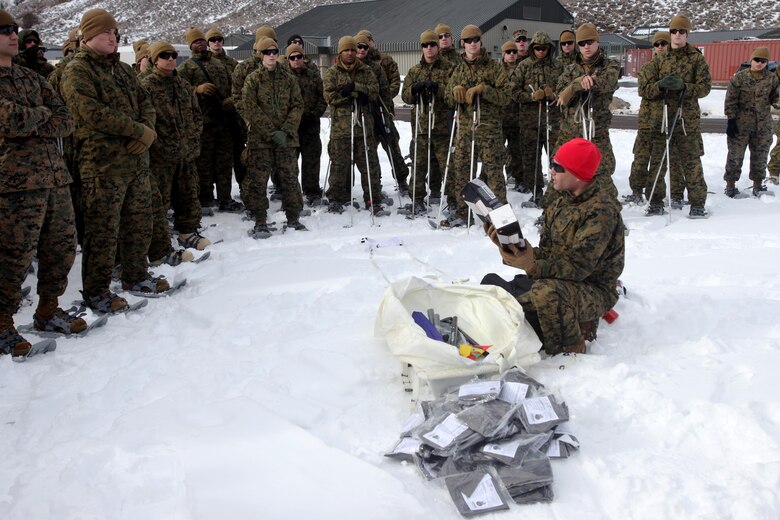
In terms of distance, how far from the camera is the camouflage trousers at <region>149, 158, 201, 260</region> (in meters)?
6.01

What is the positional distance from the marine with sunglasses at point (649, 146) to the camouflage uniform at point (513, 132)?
1412mm

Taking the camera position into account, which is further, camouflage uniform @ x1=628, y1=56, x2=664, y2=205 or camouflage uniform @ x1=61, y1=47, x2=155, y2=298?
camouflage uniform @ x1=628, y1=56, x2=664, y2=205

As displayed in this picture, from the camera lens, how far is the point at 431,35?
25.8 feet

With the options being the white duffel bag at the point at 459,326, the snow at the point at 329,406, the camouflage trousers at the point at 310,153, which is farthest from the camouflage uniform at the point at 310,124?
the white duffel bag at the point at 459,326

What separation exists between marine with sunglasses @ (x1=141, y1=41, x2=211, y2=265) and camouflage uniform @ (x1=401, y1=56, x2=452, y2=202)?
2.65 metres

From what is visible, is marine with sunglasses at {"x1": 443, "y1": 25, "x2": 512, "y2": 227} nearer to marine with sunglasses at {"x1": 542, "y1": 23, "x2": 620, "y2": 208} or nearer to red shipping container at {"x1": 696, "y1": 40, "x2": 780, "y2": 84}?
marine with sunglasses at {"x1": 542, "y1": 23, "x2": 620, "y2": 208}

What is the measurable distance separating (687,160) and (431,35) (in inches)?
131

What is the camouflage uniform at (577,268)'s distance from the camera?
3.85 metres

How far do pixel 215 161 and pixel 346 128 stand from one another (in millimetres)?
1647

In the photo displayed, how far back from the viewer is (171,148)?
6.29 meters

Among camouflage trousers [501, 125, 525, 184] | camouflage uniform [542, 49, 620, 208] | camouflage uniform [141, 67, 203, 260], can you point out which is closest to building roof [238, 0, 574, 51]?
camouflage trousers [501, 125, 525, 184]

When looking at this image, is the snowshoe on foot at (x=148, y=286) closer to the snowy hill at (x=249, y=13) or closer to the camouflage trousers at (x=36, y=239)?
the camouflage trousers at (x=36, y=239)

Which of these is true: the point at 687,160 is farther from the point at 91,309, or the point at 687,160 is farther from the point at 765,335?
the point at 91,309

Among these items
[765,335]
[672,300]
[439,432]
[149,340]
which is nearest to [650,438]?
[439,432]
